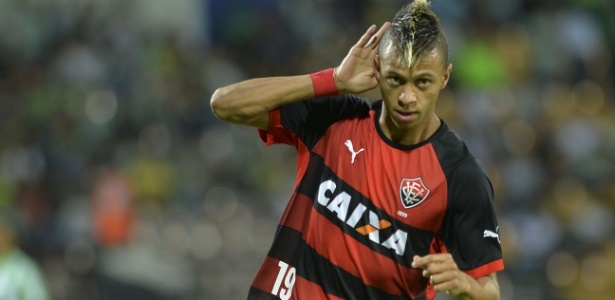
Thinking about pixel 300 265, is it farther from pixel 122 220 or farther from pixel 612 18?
pixel 612 18

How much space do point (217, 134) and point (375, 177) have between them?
6.73m

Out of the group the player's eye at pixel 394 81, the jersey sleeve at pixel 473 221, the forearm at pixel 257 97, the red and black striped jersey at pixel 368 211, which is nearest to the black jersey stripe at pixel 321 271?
the red and black striped jersey at pixel 368 211

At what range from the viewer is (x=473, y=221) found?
14.7ft

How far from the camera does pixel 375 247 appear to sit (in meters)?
4.57

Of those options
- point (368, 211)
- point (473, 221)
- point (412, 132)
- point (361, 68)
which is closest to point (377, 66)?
point (361, 68)

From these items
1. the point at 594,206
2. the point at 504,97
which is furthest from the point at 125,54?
the point at 594,206

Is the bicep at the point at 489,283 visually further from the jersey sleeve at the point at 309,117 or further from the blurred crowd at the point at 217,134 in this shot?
the blurred crowd at the point at 217,134

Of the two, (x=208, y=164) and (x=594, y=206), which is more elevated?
(x=594, y=206)

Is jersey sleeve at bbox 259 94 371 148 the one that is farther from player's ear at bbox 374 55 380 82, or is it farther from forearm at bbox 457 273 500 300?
forearm at bbox 457 273 500 300

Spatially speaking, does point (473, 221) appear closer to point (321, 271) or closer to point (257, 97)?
point (321, 271)

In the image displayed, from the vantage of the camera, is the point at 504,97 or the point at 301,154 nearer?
the point at 301,154

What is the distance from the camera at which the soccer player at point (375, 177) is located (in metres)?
4.45

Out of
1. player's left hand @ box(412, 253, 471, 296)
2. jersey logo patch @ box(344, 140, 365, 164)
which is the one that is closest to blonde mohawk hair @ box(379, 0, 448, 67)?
jersey logo patch @ box(344, 140, 365, 164)

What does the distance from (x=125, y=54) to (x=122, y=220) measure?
2.23 meters
